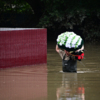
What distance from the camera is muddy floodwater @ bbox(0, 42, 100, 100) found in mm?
7895

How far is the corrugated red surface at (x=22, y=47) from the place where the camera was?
39.1ft

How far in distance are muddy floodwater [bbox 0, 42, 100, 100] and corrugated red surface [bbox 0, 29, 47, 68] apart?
283 mm

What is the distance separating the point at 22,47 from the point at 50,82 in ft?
10.3

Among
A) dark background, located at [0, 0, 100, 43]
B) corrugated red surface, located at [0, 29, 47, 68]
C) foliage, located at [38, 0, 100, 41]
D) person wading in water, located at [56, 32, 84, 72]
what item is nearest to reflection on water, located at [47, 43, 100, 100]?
corrugated red surface, located at [0, 29, 47, 68]

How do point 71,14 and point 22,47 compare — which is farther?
point 71,14

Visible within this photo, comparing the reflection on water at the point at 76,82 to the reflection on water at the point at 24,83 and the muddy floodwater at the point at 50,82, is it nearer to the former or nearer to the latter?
the muddy floodwater at the point at 50,82

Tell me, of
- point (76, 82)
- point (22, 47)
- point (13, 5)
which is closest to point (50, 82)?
point (76, 82)

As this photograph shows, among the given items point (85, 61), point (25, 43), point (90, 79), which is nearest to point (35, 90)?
point (90, 79)

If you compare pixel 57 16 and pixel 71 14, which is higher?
pixel 71 14

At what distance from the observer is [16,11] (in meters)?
25.0

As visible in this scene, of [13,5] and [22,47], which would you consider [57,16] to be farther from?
[22,47]

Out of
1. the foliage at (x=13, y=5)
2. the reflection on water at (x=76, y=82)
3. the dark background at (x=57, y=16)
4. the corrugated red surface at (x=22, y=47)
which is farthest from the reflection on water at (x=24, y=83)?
the foliage at (x=13, y=5)

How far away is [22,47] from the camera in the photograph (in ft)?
40.4

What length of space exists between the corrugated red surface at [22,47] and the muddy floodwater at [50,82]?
28cm
